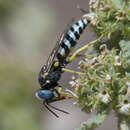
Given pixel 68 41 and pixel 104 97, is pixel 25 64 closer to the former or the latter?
pixel 68 41

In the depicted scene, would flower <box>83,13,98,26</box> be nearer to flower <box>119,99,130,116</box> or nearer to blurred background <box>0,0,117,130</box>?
flower <box>119,99,130,116</box>

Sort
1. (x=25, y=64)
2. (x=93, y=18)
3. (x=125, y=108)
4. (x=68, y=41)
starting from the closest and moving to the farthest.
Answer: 1. (x=125, y=108)
2. (x=93, y=18)
3. (x=68, y=41)
4. (x=25, y=64)

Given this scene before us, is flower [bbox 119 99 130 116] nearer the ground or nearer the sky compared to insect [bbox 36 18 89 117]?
nearer the ground

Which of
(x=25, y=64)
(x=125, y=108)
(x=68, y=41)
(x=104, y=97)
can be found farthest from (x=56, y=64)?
(x=25, y=64)

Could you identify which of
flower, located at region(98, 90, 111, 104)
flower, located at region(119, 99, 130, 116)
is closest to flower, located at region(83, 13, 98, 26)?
flower, located at region(98, 90, 111, 104)

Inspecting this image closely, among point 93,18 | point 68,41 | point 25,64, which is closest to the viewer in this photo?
point 93,18

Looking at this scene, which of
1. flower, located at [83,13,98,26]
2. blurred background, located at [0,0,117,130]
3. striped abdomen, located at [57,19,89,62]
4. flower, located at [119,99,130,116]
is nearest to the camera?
flower, located at [119,99,130,116]

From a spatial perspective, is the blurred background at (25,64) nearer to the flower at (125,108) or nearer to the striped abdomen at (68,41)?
the striped abdomen at (68,41)
